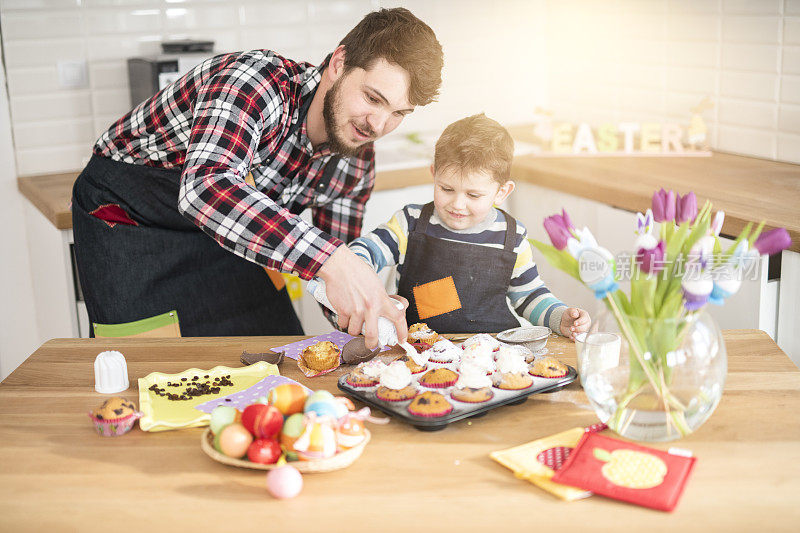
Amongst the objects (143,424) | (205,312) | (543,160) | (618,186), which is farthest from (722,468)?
(543,160)

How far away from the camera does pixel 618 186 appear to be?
8.01 feet

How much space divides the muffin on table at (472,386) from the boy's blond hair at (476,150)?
0.63 m

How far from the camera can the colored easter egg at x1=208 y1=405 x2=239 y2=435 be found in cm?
110

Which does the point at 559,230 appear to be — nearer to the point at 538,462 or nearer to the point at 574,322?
the point at 538,462

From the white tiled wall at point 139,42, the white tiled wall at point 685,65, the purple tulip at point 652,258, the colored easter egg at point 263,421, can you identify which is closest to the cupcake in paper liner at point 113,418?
the colored easter egg at point 263,421

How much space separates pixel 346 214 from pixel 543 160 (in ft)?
A: 3.28

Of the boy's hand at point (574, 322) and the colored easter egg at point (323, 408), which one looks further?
the boy's hand at point (574, 322)

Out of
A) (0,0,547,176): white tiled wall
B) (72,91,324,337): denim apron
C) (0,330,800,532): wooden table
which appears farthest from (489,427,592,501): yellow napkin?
(0,0,547,176): white tiled wall

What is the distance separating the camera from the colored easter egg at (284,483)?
1.01 metres

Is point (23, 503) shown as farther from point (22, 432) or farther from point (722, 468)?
point (722, 468)

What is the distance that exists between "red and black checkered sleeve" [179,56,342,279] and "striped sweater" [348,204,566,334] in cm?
37

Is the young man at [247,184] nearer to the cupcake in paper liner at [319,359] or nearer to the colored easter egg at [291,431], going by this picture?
the cupcake in paper liner at [319,359]

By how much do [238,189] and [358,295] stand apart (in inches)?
11.5

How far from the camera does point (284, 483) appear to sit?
1.01m
